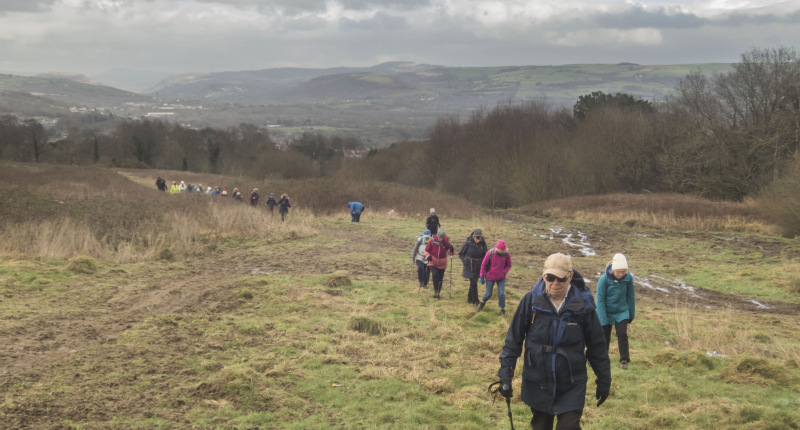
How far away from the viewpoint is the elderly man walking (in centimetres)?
473

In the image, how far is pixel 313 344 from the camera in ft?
30.4

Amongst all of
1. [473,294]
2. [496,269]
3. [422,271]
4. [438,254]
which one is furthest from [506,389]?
[422,271]

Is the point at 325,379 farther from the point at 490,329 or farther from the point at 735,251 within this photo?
the point at 735,251

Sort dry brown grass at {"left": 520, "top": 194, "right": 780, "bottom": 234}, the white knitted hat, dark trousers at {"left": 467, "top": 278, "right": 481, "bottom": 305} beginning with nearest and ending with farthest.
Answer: the white knitted hat < dark trousers at {"left": 467, "top": 278, "right": 481, "bottom": 305} < dry brown grass at {"left": 520, "top": 194, "right": 780, "bottom": 234}

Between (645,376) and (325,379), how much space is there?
4643 millimetres

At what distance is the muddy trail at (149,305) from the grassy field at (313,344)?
42 millimetres

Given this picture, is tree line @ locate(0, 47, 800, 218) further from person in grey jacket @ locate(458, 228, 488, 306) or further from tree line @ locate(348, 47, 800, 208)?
person in grey jacket @ locate(458, 228, 488, 306)

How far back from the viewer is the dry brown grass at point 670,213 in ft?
101

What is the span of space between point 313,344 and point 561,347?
5.39 m

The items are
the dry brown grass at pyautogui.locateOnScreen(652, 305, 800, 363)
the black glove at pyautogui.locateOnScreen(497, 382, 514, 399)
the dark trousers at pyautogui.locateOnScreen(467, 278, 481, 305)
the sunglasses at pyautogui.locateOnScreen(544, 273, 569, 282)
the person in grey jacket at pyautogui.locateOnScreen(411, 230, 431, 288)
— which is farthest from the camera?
the person in grey jacket at pyautogui.locateOnScreen(411, 230, 431, 288)

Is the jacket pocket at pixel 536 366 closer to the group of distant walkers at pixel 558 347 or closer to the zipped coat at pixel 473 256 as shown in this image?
the group of distant walkers at pixel 558 347

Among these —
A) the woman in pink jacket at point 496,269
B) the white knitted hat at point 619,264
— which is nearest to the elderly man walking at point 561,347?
the white knitted hat at point 619,264

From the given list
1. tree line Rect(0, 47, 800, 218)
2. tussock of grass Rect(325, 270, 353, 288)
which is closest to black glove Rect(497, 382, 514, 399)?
tussock of grass Rect(325, 270, 353, 288)

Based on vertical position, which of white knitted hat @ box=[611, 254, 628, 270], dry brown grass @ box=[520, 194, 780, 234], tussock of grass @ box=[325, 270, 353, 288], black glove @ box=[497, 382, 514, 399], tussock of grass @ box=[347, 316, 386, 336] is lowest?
dry brown grass @ box=[520, 194, 780, 234]
